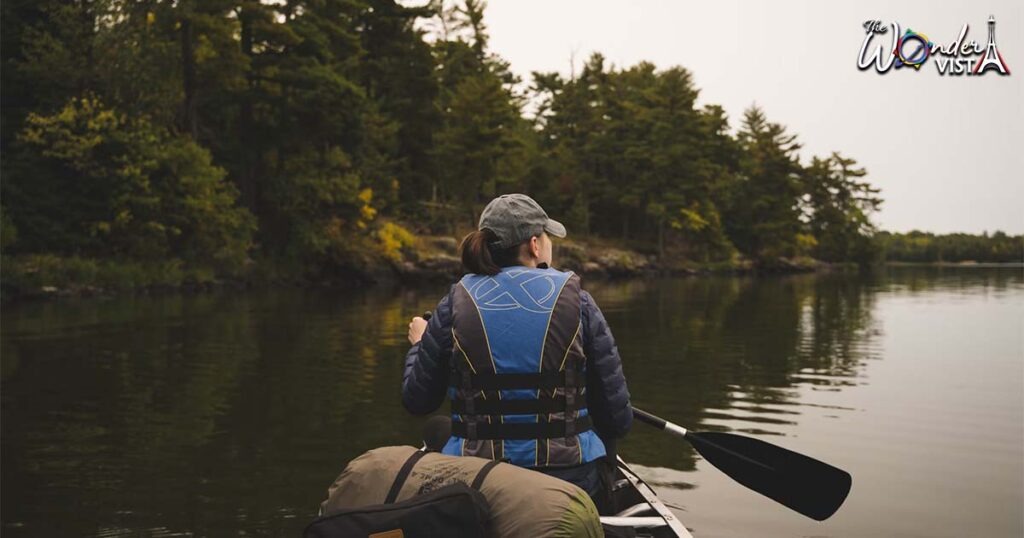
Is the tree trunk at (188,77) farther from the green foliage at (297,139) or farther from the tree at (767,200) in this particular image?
the tree at (767,200)

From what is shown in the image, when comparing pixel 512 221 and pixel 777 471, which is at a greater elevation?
pixel 512 221

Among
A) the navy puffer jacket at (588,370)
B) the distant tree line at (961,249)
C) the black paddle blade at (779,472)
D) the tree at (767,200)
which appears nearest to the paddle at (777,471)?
the black paddle blade at (779,472)

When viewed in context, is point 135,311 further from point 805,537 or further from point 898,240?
point 898,240

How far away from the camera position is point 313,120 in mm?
38812

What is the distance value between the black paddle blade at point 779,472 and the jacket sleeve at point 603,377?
49.9 inches

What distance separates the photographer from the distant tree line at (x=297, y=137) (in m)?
30.9

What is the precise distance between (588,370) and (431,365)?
2.19 ft

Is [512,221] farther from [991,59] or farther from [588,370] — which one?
[991,59]

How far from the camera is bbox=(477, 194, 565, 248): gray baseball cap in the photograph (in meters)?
3.57

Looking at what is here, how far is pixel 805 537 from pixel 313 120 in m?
36.2

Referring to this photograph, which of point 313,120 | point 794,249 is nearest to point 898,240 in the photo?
point 794,249

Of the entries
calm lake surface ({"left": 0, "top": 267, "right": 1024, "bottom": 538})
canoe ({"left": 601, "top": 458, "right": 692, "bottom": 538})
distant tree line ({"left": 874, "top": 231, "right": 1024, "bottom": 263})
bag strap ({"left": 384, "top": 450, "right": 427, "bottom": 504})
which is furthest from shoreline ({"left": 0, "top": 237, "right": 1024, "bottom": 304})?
distant tree line ({"left": 874, "top": 231, "right": 1024, "bottom": 263})

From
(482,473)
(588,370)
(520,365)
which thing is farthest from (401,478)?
(588,370)

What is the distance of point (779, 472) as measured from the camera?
473 cm
